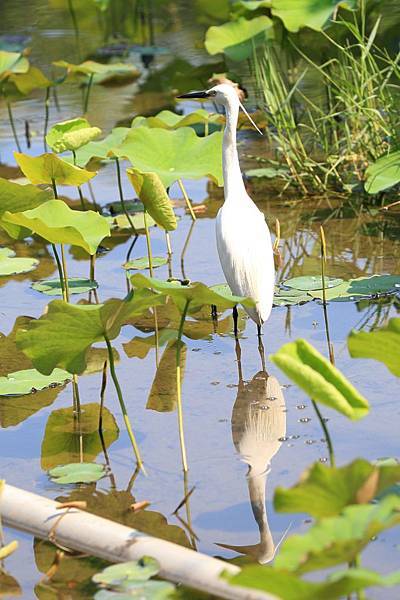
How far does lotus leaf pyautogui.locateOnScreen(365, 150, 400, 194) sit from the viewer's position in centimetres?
470

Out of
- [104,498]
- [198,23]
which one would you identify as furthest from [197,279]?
[198,23]

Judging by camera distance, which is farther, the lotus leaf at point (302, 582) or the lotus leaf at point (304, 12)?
the lotus leaf at point (304, 12)

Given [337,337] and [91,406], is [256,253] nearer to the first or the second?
[337,337]

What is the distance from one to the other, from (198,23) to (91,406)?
7122mm

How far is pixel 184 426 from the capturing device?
3393 millimetres

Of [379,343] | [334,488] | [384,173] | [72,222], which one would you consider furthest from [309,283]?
[334,488]

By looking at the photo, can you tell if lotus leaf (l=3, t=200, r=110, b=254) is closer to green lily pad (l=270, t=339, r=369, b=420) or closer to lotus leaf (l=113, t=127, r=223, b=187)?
lotus leaf (l=113, t=127, r=223, b=187)

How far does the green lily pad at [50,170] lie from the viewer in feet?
12.9

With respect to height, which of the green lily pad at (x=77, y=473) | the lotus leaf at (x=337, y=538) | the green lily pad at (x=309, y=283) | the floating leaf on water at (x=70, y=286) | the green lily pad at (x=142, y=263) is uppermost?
the lotus leaf at (x=337, y=538)

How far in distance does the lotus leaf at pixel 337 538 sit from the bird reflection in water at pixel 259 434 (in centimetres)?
76

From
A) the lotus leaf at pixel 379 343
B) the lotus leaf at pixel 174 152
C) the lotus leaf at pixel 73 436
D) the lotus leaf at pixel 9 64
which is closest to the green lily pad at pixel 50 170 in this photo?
the lotus leaf at pixel 174 152

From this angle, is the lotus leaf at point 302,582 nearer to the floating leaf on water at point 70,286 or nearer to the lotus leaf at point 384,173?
the floating leaf on water at point 70,286

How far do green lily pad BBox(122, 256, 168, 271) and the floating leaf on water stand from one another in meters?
0.21

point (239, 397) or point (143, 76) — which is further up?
point (239, 397)
